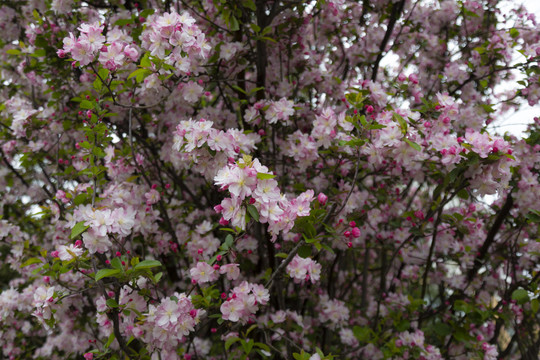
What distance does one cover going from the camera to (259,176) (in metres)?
1.32

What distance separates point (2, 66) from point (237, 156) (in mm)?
2599

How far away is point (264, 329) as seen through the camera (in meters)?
2.12

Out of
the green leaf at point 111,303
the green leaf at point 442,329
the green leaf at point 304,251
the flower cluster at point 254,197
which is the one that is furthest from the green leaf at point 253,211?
the green leaf at point 442,329

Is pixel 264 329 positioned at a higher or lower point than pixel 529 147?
lower

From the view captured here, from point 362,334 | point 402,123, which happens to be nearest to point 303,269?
point 402,123

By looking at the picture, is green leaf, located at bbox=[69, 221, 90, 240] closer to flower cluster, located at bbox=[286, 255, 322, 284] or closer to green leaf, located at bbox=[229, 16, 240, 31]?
flower cluster, located at bbox=[286, 255, 322, 284]

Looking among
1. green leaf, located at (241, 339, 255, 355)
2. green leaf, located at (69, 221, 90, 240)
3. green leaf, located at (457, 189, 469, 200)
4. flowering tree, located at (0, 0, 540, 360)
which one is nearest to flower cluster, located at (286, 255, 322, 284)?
flowering tree, located at (0, 0, 540, 360)

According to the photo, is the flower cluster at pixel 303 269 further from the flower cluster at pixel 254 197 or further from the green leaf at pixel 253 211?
the green leaf at pixel 253 211

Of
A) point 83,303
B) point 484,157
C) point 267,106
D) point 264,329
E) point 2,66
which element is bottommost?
point 83,303

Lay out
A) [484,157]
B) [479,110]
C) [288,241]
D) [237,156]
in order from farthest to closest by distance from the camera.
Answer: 1. [479,110]
2. [288,241]
3. [237,156]
4. [484,157]

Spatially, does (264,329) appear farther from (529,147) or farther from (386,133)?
(529,147)

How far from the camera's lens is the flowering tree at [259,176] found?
5.76ft

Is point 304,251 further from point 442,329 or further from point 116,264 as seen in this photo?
point 442,329

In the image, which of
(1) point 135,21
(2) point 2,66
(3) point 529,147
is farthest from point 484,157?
(2) point 2,66
